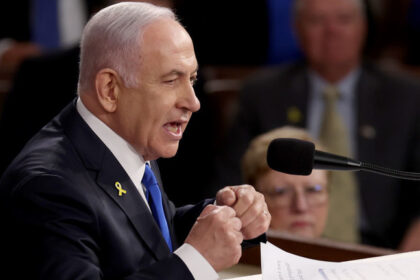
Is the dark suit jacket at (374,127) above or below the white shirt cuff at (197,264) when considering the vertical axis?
below

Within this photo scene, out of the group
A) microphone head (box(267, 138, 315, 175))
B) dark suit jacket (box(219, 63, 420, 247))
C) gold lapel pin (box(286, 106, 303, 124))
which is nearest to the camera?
microphone head (box(267, 138, 315, 175))

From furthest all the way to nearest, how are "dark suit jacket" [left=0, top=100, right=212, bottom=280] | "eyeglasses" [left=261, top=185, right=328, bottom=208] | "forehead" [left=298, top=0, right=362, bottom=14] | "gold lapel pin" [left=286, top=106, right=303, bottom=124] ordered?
1. "forehead" [left=298, top=0, right=362, bottom=14]
2. "gold lapel pin" [left=286, top=106, right=303, bottom=124]
3. "eyeglasses" [left=261, top=185, right=328, bottom=208]
4. "dark suit jacket" [left=0, top=100, right=212, bottom=280]

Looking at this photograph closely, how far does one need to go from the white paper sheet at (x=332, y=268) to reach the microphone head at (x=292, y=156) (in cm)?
12

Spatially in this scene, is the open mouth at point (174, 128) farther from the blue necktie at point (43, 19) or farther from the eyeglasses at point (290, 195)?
the blue necktie at point (43, 19)

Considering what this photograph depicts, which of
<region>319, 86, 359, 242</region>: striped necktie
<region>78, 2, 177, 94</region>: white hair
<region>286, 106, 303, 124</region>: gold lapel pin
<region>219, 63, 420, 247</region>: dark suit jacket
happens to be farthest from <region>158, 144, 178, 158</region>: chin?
<region>286, 106, 303, 124</region>: gold lapel pin

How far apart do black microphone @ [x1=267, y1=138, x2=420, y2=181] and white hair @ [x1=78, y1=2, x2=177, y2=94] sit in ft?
0.81

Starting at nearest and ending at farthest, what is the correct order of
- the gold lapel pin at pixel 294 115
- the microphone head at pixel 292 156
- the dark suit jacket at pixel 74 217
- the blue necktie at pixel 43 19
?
the dark suit jacket at pixel 74 217
the microphone head at pixel 292 156
the gold lapel pin at pixel 294 115
the blue necktie at pixel 43 19

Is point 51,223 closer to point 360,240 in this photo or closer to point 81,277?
point 81,277

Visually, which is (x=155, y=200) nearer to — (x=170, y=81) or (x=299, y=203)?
(x=170, y=81)

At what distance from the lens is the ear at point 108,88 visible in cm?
106

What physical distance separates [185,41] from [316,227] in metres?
0.99

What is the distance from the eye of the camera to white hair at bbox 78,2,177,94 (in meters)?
1.04

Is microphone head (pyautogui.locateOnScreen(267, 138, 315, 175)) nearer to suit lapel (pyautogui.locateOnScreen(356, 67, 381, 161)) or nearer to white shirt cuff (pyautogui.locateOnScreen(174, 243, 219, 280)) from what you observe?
white shirt cuff (pyautogui.locateOnScreen(174, 243, 219, 280))

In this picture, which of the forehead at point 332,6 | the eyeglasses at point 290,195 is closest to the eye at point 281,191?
the eyeglasses at point 290,195
